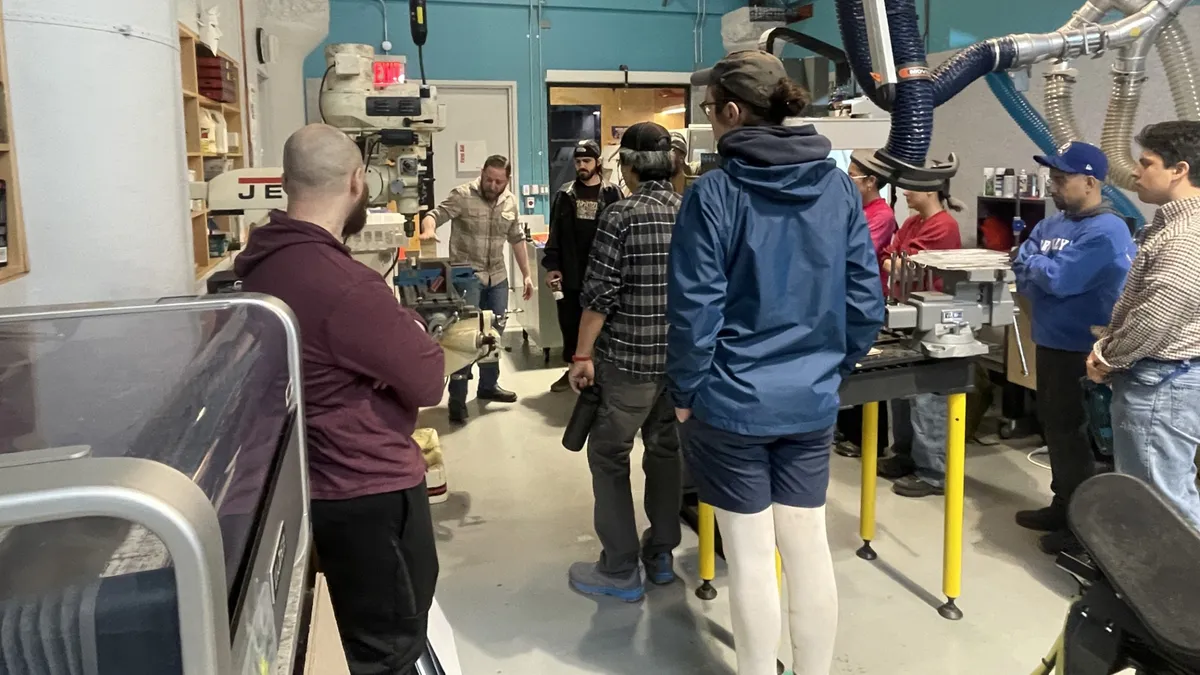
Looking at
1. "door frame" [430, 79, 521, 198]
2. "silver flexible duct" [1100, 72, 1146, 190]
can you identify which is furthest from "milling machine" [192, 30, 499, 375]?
"door frame" [430, 79, 521, 198]

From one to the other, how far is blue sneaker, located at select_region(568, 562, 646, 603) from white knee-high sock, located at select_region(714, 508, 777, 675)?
0.68 meters

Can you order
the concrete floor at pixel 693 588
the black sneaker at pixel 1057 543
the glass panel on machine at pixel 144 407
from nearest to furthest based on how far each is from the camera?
the glass panel on machine at pixel 144 407 → the concrete floor at pixel 693 588 → the black sneaker at pixel 1057 543

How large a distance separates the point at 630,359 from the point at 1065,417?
1.60 meters

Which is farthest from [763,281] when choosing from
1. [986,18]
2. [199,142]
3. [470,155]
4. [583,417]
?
[470,155]

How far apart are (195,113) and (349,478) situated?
97.4 inches

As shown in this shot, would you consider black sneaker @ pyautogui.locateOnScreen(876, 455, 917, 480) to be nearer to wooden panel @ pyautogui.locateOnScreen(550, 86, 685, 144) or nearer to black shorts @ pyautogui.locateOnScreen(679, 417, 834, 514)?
black shorts @ pyautogui.locateOnScreen(679, 417, 834, 514)

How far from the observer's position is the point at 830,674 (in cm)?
224

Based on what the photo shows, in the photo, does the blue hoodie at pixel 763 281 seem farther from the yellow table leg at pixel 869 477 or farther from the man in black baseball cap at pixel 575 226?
the man in black baseball cap at pixel 575 226

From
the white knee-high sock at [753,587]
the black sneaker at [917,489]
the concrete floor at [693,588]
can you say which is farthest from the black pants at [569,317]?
the white knee-high sock at [753,587]

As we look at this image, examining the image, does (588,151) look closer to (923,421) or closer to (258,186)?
(923,421)

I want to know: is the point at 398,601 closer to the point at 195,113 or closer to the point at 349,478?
the point at 349,478

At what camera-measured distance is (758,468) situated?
6.23 feet

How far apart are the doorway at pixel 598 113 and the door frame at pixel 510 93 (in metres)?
0.29

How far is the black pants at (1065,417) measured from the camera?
2.95 metres
